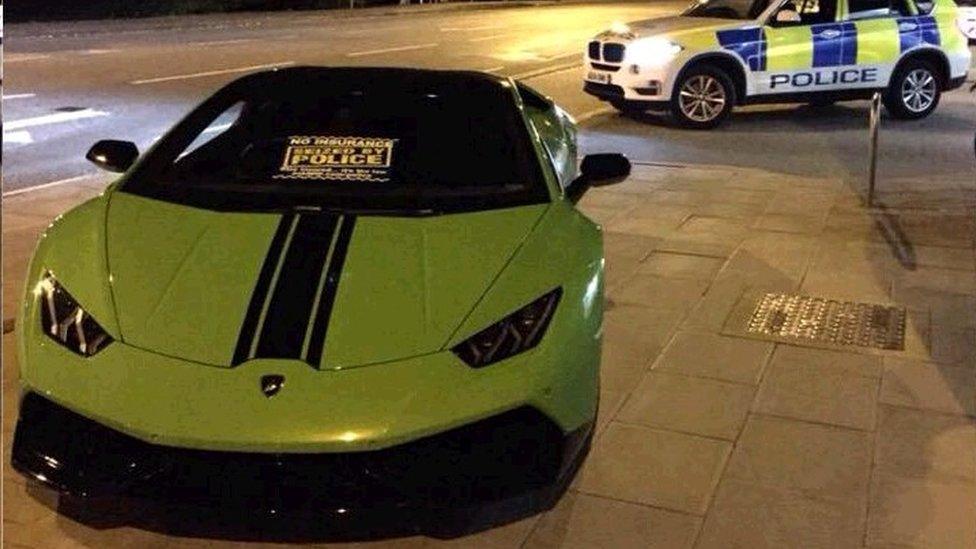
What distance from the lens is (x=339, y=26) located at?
27844 millimetres

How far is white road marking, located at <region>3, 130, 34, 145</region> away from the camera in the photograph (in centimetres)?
1138

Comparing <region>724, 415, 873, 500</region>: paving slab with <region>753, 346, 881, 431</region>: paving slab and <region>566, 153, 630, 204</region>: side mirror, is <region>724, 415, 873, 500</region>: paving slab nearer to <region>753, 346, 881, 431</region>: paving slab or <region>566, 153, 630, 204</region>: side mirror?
<region>753, 346, 881, 431</region>: paving slab

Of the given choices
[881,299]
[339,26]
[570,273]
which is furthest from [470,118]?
[339,26]

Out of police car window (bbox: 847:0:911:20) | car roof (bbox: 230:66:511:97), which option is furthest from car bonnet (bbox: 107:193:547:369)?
police car window (bbox: 847:0:911:20)

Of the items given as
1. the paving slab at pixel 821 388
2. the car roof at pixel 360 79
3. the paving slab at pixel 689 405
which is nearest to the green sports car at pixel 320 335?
the car roof at pixel 360 79

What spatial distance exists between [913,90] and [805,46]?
1648 millimetres

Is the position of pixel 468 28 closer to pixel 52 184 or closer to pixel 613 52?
pixel 613 52

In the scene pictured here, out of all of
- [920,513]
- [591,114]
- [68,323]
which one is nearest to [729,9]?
[591,114]

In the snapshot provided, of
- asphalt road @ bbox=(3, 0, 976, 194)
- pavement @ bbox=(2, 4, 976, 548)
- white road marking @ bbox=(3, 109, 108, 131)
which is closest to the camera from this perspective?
pavement @ bbox=(2, 4, 976, 548)

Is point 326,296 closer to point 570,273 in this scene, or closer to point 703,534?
point 570,273

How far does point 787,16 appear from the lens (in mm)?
12547

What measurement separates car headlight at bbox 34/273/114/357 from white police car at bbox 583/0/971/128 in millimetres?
9670

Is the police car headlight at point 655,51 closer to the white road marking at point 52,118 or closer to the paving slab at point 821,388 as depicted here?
the white road marking at point 52,118

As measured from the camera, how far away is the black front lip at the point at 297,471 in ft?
10.4
